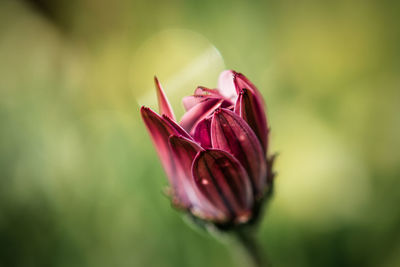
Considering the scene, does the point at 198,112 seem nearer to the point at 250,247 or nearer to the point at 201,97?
the point at 201,97

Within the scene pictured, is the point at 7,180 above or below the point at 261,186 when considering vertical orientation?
above

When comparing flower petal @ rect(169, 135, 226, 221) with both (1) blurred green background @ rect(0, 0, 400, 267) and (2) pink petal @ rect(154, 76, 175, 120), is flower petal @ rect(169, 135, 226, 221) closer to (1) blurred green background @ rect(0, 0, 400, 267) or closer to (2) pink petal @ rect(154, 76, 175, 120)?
(2) pink petal @ rect(154, 76, 175, 120)

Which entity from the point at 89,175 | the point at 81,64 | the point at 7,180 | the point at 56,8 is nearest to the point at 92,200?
the point at 89,175

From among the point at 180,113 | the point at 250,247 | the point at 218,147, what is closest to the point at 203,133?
the point at 218,147

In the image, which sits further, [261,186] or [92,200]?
[92,200]

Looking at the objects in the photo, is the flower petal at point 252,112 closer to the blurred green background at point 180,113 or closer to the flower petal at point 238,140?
the flower petal at point 238,140

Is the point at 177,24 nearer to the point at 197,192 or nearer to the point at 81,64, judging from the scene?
the point at 81,64

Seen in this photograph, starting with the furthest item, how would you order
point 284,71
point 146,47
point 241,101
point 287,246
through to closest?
point 146,47 → point 284,71 → point 287,246 → point 241,101
